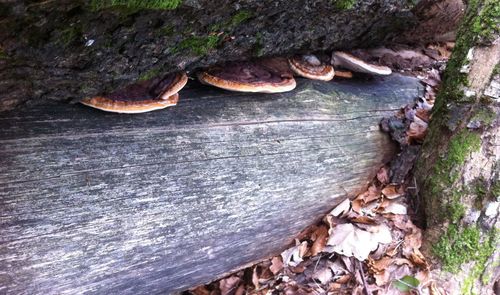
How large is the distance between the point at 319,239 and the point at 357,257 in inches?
12.7

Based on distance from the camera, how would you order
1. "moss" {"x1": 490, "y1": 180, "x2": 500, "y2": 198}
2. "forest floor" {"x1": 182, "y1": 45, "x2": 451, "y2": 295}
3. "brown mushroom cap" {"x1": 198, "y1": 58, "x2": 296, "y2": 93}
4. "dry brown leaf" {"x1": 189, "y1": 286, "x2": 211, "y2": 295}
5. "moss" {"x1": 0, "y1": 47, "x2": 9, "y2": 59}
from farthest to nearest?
1. "dry brown leaf" {"x1": 189, "y1": 286, "x2": 211, "y2": 295}
2. "forest floor" {"x1": 182, "y1": 45, "x2": 451, "y2": 295}
3. "moss" {"x1": 490, "y1": 180, "x2": 500, "y2": 198}
4. "brown mushroom cap" {"x1": 198, "y1": 58, "x2": 296, "y2": 93}
5. "moss" {"x1": 0, "y1": 47, "x2": 9, "y2": 59}

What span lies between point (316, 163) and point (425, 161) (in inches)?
39.9

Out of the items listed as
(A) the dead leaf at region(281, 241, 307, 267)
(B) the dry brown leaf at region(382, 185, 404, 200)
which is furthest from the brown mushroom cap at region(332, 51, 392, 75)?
(A) the dead leaf at region(281, 241, 307, 267)

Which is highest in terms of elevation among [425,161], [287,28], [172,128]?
[287,28]

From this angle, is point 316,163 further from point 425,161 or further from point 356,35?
point 356,35

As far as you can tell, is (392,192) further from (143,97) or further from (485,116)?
(143,97)

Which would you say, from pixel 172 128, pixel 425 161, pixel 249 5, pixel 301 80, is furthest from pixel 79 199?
pixel 425 161

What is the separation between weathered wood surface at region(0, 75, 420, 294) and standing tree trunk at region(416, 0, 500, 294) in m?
0.59

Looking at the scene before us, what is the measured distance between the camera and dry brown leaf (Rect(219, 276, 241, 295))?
3.55m

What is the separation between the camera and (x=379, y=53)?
4473 millimetres

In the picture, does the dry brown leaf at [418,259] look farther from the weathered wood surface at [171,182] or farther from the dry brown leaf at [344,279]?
the weathered wood surface at [171,182]

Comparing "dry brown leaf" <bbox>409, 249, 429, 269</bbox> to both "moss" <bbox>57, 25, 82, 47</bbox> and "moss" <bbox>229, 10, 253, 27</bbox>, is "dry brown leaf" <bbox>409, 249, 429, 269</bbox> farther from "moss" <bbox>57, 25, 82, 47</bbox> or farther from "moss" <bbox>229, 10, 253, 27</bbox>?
"moss" <bbox>57, 25, 82, 47</bbox>

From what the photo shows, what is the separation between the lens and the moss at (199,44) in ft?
8.07

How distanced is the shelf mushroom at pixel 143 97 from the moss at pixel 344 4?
3.83ft
